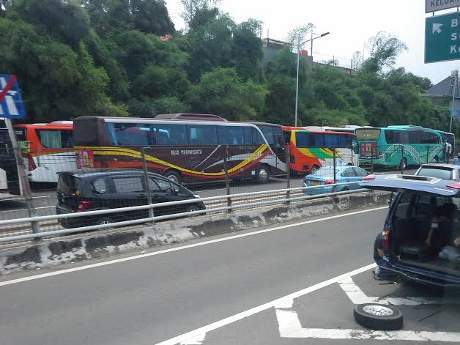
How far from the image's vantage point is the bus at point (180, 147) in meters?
19.2

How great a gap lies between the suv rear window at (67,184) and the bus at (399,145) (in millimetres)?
22471

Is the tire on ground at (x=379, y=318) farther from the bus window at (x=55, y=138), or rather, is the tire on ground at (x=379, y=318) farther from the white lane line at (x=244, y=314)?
the bus window at (x=55, y=138)

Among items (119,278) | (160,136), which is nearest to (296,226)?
(119,278)

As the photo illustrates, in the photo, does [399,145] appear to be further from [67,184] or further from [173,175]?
[67,184]

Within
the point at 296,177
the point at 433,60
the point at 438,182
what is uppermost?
the point at 433,60

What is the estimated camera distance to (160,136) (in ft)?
69.0

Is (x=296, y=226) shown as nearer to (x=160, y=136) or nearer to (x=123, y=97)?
(x=160, y=136)

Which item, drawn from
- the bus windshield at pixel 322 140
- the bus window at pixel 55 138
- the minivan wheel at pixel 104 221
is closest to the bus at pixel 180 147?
the bus window at pixel 55 138

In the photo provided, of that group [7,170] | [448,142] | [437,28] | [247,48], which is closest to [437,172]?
[437,28]

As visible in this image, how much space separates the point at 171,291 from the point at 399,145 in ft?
99.1

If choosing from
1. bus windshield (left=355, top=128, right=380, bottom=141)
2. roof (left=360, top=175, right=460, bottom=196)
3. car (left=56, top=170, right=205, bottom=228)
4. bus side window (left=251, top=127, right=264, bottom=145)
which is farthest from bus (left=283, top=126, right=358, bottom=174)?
roof (left=360, top=175, right=460, bottom=196)

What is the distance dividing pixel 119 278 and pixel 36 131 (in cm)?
1478

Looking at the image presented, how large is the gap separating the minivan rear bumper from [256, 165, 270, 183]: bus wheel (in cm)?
1680

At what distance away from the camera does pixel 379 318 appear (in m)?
5.37
